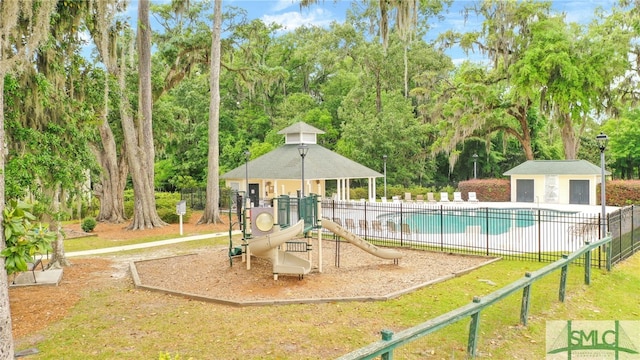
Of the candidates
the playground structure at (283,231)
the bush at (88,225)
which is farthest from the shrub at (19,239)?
the bush at (88,225)

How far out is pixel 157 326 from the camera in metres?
7.49

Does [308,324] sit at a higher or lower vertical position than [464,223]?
lower

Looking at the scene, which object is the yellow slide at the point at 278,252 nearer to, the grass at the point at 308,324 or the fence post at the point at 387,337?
the grass at the point at 308,324

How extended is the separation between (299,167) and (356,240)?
1744 cm

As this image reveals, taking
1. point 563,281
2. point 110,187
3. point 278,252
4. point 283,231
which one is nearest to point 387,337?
point 563,281

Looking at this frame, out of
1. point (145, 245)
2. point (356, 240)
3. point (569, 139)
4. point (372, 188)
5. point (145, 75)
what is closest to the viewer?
point (356, 240)

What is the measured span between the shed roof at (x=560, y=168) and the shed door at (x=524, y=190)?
0.76 m

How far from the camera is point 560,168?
2972 centimetres

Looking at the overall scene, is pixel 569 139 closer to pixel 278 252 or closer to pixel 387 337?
pixel 278 252

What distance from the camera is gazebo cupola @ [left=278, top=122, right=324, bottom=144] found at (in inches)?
1261

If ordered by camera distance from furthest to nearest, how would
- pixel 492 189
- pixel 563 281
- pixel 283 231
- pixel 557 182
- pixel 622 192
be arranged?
pixel 492 189
pixel 557 182
pixel 622 192
pixel 283 231
pixel 563 281

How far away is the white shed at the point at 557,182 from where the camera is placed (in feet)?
94.5

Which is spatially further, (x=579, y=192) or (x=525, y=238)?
(x=579, y=192)

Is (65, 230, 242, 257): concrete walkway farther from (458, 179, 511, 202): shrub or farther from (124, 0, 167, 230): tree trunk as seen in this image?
(458, 179, 511, 202): shrub
